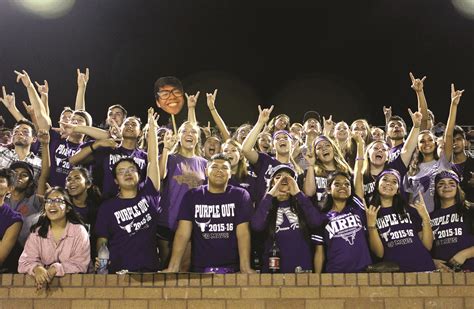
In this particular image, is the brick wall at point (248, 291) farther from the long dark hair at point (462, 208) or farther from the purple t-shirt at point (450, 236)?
the long dark hair at point (462, 208)

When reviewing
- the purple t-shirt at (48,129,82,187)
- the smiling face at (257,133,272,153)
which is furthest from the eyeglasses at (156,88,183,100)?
the purple t-shirt at (48,129,82,187)

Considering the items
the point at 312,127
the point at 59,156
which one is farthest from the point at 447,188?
the point at 59,156

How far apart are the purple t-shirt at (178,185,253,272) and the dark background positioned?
13.0m

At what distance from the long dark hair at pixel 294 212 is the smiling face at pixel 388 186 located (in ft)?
2.83

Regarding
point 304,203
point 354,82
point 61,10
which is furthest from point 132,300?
point 354,82

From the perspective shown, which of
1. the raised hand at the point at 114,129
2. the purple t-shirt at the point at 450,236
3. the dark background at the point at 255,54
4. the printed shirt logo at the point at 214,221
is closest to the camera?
the printed shirt logo at the point at 214,221

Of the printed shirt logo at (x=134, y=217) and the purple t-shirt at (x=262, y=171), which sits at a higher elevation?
the purple t-shirt at (x=262, y=171)

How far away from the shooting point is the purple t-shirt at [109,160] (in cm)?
641

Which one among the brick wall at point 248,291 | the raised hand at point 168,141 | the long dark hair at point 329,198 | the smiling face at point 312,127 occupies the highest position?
the smiling face at point 312,127

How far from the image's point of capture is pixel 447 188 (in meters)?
5.92

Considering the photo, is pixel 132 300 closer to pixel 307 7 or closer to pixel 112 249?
pixel 112 249

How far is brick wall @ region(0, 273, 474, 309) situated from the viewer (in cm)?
487

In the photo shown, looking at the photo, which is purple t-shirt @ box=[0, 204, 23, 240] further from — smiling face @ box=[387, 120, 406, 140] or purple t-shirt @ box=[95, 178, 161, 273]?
smiling face @ box=[387, 120, 406, 140]

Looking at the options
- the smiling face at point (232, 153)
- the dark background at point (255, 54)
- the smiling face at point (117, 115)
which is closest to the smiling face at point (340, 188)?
the smiling face at point (232, 153)
